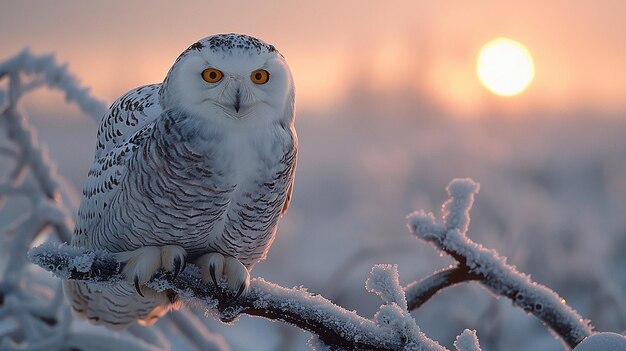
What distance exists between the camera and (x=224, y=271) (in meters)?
1.87

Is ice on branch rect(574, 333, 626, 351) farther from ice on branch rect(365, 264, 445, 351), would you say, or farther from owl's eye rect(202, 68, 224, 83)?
owl's eye rect(202, 68, 224, 83)

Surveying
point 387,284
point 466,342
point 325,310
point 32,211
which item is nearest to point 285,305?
point 325,310

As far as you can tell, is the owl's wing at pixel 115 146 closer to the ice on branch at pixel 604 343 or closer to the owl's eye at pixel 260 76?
the owl's eye at pixel 260 76

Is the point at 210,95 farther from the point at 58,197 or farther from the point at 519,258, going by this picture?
the point at 519,258

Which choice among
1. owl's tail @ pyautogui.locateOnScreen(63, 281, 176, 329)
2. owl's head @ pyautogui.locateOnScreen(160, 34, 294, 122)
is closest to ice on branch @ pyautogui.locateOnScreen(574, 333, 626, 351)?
owl's head @ pyautogui.locateOnScreen(160, 34, 294, 122)

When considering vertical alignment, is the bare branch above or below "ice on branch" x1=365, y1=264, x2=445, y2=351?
above

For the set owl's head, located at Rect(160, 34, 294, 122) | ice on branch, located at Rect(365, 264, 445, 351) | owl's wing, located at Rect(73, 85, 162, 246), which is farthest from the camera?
owl's wing, located at Rect(73, 85, 162, 246)

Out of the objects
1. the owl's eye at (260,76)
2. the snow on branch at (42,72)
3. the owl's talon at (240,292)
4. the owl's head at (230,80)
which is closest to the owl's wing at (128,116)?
the owl's head at (230,80)

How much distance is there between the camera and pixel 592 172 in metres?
17.3

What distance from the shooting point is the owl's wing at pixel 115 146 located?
6.11ft

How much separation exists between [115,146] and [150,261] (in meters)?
0.38

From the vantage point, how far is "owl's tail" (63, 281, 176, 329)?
2.21 m

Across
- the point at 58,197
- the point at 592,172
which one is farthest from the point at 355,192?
the point at 58,197

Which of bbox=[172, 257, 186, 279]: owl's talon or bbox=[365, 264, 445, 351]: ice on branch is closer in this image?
bbox=[365, 264, 445, 351]: ice on branch
